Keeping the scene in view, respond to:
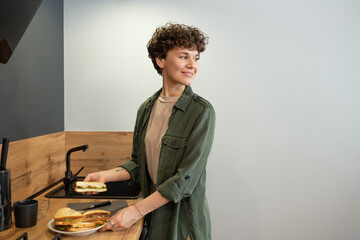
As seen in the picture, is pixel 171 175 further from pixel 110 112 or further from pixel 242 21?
pixel 242 21

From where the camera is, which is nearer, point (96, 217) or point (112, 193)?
point (96, 217)

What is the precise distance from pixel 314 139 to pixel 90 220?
1.61 meters

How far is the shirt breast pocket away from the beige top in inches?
2.8

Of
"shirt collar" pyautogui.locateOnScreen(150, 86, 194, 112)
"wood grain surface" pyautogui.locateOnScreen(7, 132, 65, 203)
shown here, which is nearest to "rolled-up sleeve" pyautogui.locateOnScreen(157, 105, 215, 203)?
"shirt collar" pyautogui.locateOnScreen(150, 86, 194, 112)

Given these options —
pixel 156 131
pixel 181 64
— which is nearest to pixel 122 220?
pixel 156 131

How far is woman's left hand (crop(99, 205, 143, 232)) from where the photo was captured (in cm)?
118

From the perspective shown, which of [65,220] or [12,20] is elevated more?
[12,20]

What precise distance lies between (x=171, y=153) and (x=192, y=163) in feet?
0.44

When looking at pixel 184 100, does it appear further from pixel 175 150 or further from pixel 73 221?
pixel 73 221

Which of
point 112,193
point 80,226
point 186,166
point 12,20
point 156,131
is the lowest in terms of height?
point 112,193

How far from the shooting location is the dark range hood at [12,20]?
1020 mm

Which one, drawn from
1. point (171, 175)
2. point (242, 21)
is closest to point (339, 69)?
point (242, 21)

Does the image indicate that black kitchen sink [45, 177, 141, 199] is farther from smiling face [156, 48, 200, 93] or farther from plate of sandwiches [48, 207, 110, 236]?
smiling face [156, 48, 200, 93]

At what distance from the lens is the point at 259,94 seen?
2.11 meters
